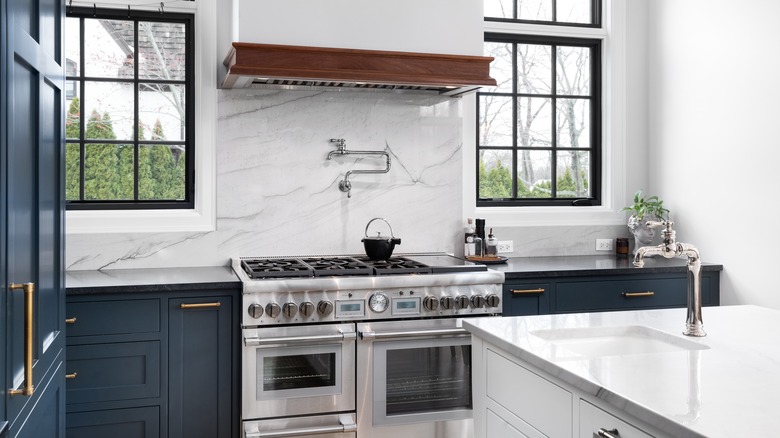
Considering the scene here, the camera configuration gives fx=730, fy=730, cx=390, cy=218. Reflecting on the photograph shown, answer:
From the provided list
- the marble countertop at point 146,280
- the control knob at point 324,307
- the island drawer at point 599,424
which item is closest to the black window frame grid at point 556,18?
the control knob at point 324,307

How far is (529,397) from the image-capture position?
6.23 ft

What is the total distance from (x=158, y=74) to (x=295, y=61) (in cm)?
89

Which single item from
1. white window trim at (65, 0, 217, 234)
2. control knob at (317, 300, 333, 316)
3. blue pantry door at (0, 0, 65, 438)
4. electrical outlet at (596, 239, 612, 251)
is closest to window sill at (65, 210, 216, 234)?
white window trim at (65, 0, 217, 234)

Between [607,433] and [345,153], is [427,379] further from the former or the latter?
[607,433]

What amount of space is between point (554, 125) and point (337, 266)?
1901mm

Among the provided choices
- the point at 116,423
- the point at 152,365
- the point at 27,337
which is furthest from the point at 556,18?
the point at 27,337

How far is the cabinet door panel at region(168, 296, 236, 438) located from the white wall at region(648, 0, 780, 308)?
2.72 m

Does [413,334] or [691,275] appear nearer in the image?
[691,275]

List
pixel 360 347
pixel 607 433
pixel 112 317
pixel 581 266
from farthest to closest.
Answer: pixel 581 266
pixel 360 347
pixel 112 317
pixel 607 433

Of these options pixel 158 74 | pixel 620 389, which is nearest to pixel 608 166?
pixel 158 74

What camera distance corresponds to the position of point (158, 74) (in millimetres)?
3914

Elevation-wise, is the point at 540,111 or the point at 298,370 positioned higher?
the point at 540,111

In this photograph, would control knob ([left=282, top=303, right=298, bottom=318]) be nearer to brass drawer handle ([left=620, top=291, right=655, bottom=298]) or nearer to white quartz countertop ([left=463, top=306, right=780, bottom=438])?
white quartz countertop ([left=463, top=306, right=780, bottom=438])

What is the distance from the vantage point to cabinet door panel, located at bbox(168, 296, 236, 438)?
326cm
